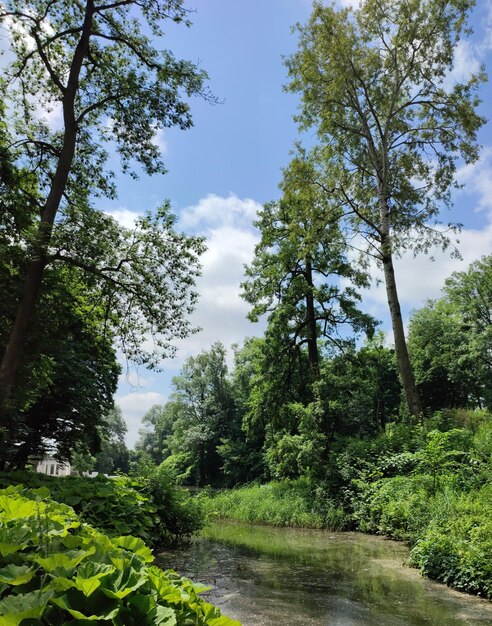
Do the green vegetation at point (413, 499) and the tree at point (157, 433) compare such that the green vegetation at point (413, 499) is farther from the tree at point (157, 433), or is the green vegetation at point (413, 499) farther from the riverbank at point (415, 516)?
the tree at point (157, 433)

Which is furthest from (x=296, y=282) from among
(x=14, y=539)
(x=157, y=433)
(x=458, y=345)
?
(x=157, y=433)

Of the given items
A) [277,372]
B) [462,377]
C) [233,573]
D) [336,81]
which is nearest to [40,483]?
[233,573]

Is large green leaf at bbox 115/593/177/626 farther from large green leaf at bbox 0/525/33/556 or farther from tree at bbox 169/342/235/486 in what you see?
tree at bbox 169/342/235/486

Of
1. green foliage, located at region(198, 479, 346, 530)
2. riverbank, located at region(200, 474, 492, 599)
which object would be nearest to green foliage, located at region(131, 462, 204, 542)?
riverbank, located at region(200, 474, 492, 599)

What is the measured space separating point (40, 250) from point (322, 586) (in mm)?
7518

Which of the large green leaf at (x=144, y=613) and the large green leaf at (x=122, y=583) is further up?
the large green leaf at (x=122, y=583)

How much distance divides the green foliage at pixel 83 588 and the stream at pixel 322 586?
2852 mm

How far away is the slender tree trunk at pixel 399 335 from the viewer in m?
14.9

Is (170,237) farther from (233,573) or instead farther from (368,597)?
(368,597)

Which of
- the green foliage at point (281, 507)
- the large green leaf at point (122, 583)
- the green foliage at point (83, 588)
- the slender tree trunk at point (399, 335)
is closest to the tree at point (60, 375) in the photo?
the green foliage at point (281, 507)

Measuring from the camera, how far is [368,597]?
5758 millimetres

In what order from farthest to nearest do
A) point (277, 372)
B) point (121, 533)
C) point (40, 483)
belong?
point (277, 372) < point (40, 483) < point (121, 533)

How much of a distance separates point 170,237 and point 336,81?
8.99 meters

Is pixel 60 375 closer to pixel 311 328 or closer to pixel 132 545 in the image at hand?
pixel 311 328
